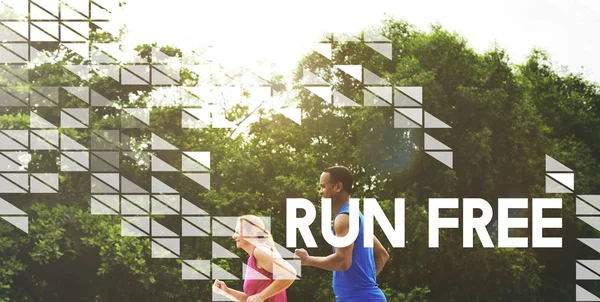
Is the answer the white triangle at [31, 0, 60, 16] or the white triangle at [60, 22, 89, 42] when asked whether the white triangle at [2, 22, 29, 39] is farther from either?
the white triangle at [60, 22, 89, 42]

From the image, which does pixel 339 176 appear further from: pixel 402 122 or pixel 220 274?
pixel 402 122

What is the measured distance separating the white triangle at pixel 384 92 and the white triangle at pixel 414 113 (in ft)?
1.14

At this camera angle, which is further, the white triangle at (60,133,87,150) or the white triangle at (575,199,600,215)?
the white triangle at (575,199,600,215)

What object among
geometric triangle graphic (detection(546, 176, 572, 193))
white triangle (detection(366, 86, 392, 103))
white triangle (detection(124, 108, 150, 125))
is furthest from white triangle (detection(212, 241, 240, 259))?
geometric triangle graphic (detection(546, 176, 572, 193))

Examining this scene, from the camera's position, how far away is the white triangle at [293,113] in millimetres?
18578

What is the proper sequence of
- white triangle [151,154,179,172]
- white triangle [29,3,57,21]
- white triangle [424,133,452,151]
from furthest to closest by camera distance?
1. white triangle [424,133,452,151]
2. white triangle [151,154,179,172]
3. white triangle [29,3,57,21]

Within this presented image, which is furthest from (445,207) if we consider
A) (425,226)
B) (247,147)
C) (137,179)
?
(137,179)

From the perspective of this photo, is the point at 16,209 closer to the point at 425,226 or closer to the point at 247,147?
the point at 247,147

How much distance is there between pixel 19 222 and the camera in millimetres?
13273

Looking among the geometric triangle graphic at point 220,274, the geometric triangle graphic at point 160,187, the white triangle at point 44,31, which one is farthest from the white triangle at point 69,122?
the geometric triangle graphic at point 220,274

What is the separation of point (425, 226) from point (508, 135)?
3.65m

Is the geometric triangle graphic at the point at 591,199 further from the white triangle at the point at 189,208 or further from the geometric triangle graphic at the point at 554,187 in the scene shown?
the white triangle at the point at 189,208

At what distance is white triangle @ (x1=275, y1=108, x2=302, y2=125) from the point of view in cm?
1858

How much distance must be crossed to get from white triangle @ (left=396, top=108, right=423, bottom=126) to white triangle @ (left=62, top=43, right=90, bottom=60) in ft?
22.2
